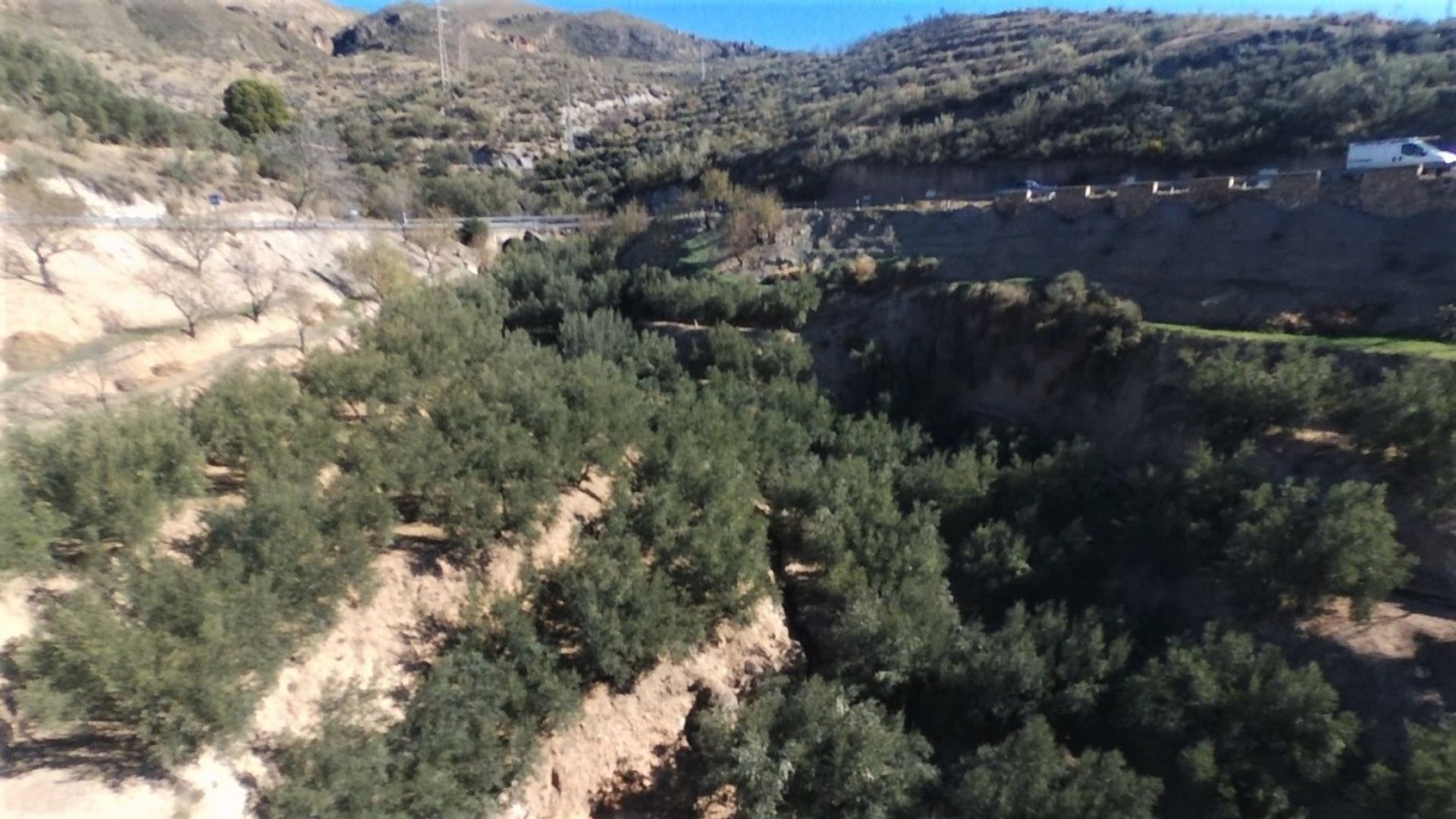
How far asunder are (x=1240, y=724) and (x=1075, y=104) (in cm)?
3656

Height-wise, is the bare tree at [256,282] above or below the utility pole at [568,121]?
below

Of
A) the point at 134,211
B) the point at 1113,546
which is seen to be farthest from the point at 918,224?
the point at 134,211

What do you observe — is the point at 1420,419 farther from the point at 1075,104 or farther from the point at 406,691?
the point at 1075,104

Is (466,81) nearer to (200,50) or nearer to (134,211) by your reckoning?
(200,50)

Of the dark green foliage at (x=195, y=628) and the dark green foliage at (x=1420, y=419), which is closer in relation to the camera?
the dark green foliage at (x=195, y=628)

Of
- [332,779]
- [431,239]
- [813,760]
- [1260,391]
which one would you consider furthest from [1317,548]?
[431,239]

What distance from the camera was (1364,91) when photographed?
27.9 m

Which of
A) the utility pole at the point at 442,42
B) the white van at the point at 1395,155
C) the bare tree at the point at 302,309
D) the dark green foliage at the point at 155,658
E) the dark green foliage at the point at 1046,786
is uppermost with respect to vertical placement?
the utility pole at the point at 442,42

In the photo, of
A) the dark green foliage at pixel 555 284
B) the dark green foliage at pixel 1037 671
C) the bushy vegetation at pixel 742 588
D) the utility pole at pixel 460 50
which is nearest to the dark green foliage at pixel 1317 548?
the bushy vegetation at pixel 742 588

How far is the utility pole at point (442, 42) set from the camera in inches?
2844

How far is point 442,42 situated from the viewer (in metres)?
84.9

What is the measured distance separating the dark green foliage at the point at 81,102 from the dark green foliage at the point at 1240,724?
140ft

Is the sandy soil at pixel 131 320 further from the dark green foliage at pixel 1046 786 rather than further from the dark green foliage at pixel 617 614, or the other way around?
the dark green foliage at pixel 1046 786

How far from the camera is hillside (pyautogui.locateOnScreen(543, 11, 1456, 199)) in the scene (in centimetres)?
2886
